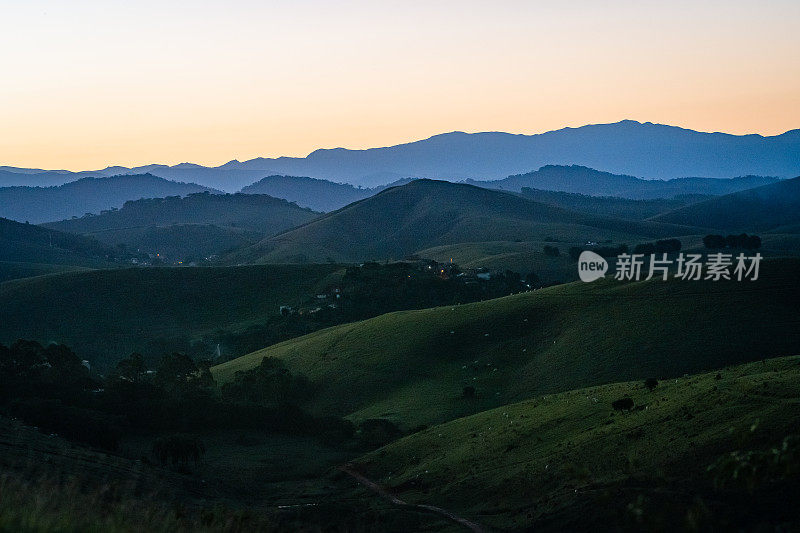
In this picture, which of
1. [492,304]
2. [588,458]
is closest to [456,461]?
[588,458]

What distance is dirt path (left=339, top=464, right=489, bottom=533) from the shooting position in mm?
31062

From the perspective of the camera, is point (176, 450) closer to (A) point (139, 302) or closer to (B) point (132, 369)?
(B) point (132, 369)

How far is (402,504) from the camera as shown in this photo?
128 feet

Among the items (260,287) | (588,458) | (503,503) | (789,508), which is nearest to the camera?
(789,508)

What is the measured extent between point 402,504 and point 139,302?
14799cm

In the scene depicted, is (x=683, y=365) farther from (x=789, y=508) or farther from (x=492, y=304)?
(x=789, y=508)

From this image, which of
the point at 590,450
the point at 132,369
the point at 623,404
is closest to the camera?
the point at 590,450

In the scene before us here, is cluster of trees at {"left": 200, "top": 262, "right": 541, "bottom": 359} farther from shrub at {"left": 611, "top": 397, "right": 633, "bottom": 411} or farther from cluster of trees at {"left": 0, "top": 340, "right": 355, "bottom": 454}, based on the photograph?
shrub at {"left": 611, "top": 397, "right": 633, "bottom": 411}

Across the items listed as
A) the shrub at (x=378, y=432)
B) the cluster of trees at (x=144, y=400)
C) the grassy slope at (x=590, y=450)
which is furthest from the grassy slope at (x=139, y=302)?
the grassy slope at (x=590, y=450)

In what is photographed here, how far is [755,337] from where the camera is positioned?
7900cm

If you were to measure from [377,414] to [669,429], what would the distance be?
140 ft

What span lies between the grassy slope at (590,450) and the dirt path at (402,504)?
2.67 feet

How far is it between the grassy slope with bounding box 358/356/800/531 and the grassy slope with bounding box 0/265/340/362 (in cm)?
10843

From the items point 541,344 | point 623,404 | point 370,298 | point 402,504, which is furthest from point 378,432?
point 370,298
